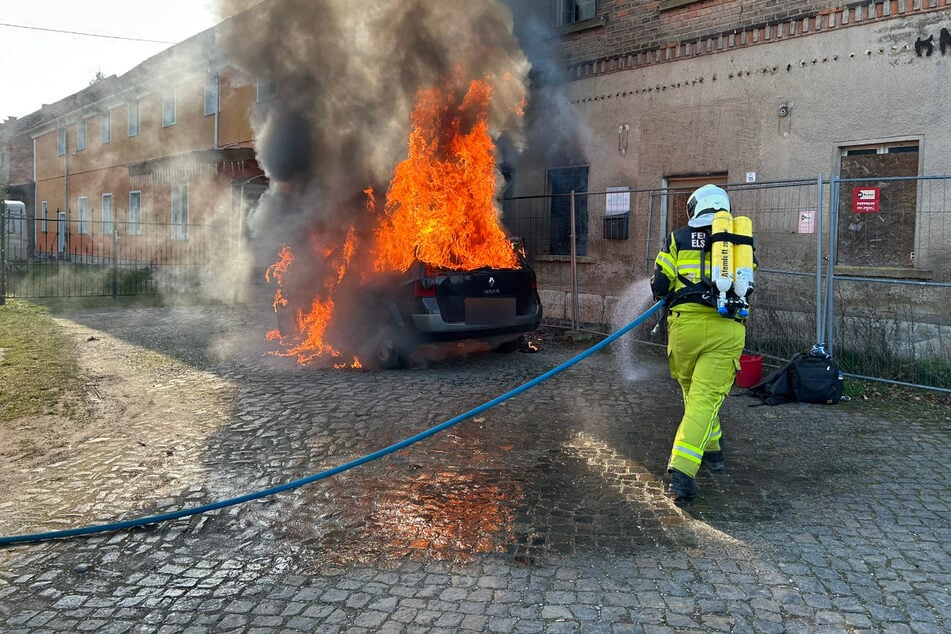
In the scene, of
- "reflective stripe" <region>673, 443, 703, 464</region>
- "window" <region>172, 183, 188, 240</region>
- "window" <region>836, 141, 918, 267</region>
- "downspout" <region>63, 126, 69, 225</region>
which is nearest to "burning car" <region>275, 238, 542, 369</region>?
"reflective stripe" <region>673, 443, 703, 464</region>

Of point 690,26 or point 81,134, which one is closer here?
point 690,26

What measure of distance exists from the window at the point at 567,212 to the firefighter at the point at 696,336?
7.31m

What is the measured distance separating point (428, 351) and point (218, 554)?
5.17 m

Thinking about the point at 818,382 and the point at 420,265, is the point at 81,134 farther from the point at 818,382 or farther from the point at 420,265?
the point at 818,382

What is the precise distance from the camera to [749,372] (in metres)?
7.34

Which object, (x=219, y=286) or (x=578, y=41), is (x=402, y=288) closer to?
(x=578, y=41)

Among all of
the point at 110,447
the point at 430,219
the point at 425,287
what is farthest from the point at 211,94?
the point at 110,447

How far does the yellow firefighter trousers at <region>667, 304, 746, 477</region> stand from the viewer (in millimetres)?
4395

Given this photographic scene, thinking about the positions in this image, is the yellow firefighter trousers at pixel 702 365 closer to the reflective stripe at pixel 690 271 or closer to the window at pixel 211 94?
the reflective stripe at pixel 690 271

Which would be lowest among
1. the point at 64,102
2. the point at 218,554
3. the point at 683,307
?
the point at 218,554

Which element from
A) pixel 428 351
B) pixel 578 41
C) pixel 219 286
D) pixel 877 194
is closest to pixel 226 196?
pixel 219 286

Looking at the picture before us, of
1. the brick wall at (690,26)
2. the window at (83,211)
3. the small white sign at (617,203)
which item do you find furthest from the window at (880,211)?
the window at (83,211)

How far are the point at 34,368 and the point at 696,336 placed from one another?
7511 millimetres

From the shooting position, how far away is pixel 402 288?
7.76 m
